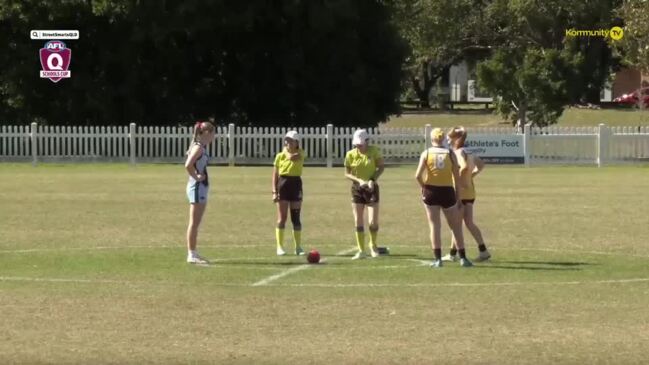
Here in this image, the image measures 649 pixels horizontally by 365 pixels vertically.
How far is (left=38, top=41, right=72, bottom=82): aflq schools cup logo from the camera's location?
48938 millimetres

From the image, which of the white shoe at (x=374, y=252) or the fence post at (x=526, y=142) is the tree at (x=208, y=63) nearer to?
the fence post at (x=526, y=142)

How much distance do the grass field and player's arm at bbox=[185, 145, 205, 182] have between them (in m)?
1.09

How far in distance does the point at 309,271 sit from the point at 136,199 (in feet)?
44.7

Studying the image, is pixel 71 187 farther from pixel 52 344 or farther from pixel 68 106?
pixel 52 344

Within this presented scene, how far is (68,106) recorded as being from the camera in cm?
4966

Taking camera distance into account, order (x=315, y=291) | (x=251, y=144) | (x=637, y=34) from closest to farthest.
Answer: (x=315, y=291) → (x=251, y=144) → (x=637, y=34)

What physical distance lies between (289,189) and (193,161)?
190 centimetres

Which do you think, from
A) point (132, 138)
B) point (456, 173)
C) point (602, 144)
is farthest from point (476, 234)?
point (132, 138)

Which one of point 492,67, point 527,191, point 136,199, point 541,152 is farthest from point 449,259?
point 492,67

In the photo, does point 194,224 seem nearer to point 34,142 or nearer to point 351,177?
point 351,177

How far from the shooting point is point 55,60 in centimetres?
4909

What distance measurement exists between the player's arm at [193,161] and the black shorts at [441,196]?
2778 mm

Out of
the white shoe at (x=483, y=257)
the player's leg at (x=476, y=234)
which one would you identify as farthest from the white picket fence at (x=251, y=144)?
the white shoe at (x=483, y=257)

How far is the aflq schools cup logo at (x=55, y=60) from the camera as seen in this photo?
161 ft
